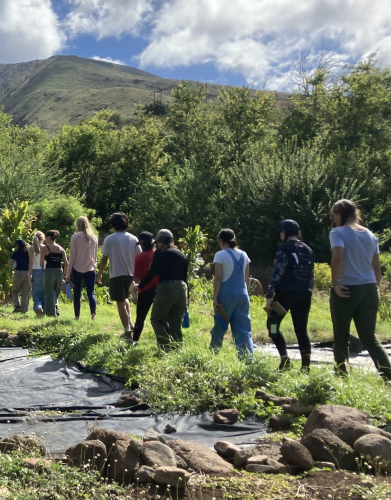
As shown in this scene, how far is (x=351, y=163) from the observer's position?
29266 millimetres

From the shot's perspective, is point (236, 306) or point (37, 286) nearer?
point (236, 306)

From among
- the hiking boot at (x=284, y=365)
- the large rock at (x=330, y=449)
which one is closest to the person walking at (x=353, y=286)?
the hiking boot at (x=284, y=365)

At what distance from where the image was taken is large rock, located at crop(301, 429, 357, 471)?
4.15 metres

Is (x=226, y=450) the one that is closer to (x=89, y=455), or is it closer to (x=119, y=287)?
(x=89, y=455)

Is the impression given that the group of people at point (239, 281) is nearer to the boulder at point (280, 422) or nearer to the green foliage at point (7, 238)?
the boulder at point (280, 422)

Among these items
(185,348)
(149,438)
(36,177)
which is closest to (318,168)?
(36,177)

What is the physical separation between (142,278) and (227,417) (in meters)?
3.51

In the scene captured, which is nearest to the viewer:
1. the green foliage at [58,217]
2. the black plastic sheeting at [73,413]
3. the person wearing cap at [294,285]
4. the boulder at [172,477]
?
the boulder at [172,477]

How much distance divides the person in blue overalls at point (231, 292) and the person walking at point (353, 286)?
164 cm

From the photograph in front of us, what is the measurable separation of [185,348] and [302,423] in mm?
2012

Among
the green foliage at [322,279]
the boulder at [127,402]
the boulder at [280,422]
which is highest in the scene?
the green foliage at [322,279]

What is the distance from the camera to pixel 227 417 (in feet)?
18.2

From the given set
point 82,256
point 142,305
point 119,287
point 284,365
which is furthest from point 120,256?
point 284,365

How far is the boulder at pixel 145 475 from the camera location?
12.4 ft
